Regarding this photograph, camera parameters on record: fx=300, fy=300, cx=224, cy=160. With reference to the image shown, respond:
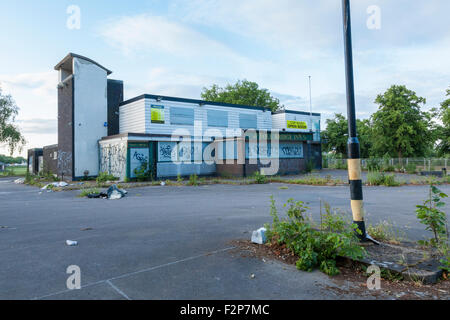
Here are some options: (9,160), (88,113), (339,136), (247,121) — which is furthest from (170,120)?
(9,160)

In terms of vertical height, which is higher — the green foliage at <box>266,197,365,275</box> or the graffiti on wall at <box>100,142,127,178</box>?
the graffiti on wall at <box>100,142,127,178</box>

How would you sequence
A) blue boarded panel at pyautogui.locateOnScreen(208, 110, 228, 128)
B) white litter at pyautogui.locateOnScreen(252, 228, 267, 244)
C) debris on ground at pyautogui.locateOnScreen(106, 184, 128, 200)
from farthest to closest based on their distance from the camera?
blue boarded panel at pyautogui.locateOnScreen(208, 110, 228, 128), debris on ground at pyautogui.locateOnScreen(106, 184, 128, 200), white litter at pyautogui.locateOnScreen(252, 228, 267, 244)

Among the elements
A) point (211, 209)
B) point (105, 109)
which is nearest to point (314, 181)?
point (211, 209)

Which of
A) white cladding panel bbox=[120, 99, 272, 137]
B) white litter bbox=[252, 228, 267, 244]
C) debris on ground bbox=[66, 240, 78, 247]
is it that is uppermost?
white cladding panel bbox=[120, 99, 272, 137]

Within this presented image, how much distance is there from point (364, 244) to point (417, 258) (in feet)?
2.31

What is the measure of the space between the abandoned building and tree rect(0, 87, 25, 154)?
41.7 feet

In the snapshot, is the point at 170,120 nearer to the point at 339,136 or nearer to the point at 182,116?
the point at 182,116

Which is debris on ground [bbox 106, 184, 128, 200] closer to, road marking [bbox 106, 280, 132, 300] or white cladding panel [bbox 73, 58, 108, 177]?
road marking [bbox 106, 280, 132, 300]

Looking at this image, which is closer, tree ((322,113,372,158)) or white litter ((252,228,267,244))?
white litter ((252,228,267,244))

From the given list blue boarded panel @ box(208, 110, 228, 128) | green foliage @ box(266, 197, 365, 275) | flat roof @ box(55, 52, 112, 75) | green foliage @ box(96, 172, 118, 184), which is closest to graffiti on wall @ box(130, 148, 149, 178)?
green foliage @ box(96, 172, 118, 184)

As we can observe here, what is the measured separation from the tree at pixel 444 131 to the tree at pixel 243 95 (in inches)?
905

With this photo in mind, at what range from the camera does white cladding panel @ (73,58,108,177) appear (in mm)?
22125
